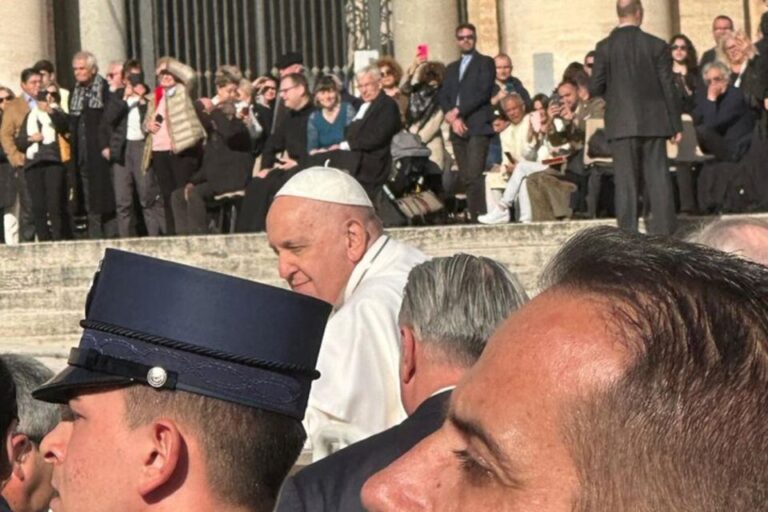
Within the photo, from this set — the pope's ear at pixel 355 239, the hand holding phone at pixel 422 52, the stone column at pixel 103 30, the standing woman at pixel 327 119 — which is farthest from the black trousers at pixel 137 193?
the pope's ear at pixel 355 239

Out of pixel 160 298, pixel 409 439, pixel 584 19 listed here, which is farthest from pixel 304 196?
pixel 584 19

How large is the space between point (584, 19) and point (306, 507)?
48.7 feet

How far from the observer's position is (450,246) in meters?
12.6

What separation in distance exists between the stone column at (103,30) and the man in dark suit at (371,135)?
7.13 meters

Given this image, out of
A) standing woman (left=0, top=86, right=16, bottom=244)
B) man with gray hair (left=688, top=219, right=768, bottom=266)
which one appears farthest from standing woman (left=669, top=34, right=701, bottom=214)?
man with gray hair (left=688, top=219, right=768, bottom=266)

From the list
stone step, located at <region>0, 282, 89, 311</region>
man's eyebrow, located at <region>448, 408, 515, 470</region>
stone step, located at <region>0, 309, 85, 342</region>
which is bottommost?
stone step, located at <region>0, 309, 85, 342</region>

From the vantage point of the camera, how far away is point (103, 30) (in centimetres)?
1975

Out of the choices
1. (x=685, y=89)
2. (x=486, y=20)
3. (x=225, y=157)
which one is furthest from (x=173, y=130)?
(x=486, y=20)

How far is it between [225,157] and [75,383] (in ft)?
36.9

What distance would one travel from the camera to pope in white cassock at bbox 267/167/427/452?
4863 mm

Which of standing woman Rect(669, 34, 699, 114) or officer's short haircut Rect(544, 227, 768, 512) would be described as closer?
officer's short haircut Rect(544, 227, 768, 512)

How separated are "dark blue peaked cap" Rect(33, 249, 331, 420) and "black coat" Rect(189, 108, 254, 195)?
11.1 meters

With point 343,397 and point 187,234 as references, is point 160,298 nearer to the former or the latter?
point 343,397

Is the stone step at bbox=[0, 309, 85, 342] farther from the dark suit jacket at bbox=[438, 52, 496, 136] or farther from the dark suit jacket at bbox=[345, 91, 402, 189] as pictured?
the dark suit jacket at bbox=[438, 52, 496, 136]
